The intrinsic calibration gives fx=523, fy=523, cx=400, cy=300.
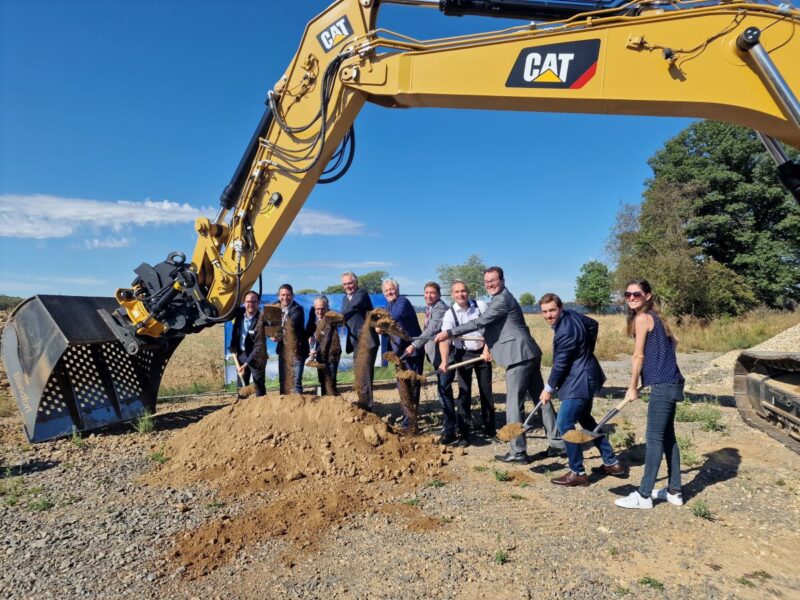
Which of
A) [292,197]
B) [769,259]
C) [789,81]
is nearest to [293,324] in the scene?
[292,197]

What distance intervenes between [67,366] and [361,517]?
15.2ft

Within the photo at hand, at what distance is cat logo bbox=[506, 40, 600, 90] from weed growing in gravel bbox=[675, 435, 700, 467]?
154 inches

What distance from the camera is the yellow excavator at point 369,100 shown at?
4160 mm

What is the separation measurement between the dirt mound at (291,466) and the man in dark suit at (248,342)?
1.65 meters

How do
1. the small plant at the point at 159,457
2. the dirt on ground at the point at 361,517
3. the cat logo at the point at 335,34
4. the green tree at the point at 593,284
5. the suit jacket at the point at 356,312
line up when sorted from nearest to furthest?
1. the dirt on ground at the point at 361,517
2. the cat logo at the point at 335,34
3. the small plant at the point at 159,457
4. the suit jacket at the point at 356,312
5. the green tree at the point at 593,284

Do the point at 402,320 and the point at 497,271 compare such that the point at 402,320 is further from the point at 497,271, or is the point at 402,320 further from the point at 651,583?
the point at 651,583

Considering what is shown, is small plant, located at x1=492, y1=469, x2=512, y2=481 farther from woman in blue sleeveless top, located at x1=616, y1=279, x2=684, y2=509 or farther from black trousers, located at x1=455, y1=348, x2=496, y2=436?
black trousers, located at x1=455, y1=348, x2=496, y2=436

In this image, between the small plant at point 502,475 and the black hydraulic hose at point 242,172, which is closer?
the small plant at point 502,475

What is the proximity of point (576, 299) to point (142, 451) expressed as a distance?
185 ft

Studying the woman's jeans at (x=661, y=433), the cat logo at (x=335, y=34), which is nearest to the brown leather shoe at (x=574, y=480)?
the woman's jeans at (x=661, y=433)

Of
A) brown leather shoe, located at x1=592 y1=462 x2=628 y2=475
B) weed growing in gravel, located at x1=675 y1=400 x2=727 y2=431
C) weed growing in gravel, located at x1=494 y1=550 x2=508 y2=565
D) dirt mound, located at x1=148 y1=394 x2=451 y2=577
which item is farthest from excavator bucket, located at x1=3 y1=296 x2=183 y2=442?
weed growing in gravel, located at x1=675 y1=400 x2=727 y2=431

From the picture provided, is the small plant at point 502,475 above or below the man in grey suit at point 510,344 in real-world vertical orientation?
below

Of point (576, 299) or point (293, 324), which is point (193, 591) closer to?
point (293, 324)

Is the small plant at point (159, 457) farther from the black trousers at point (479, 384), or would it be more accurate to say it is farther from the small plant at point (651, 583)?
the small plant at point (651, 583)
